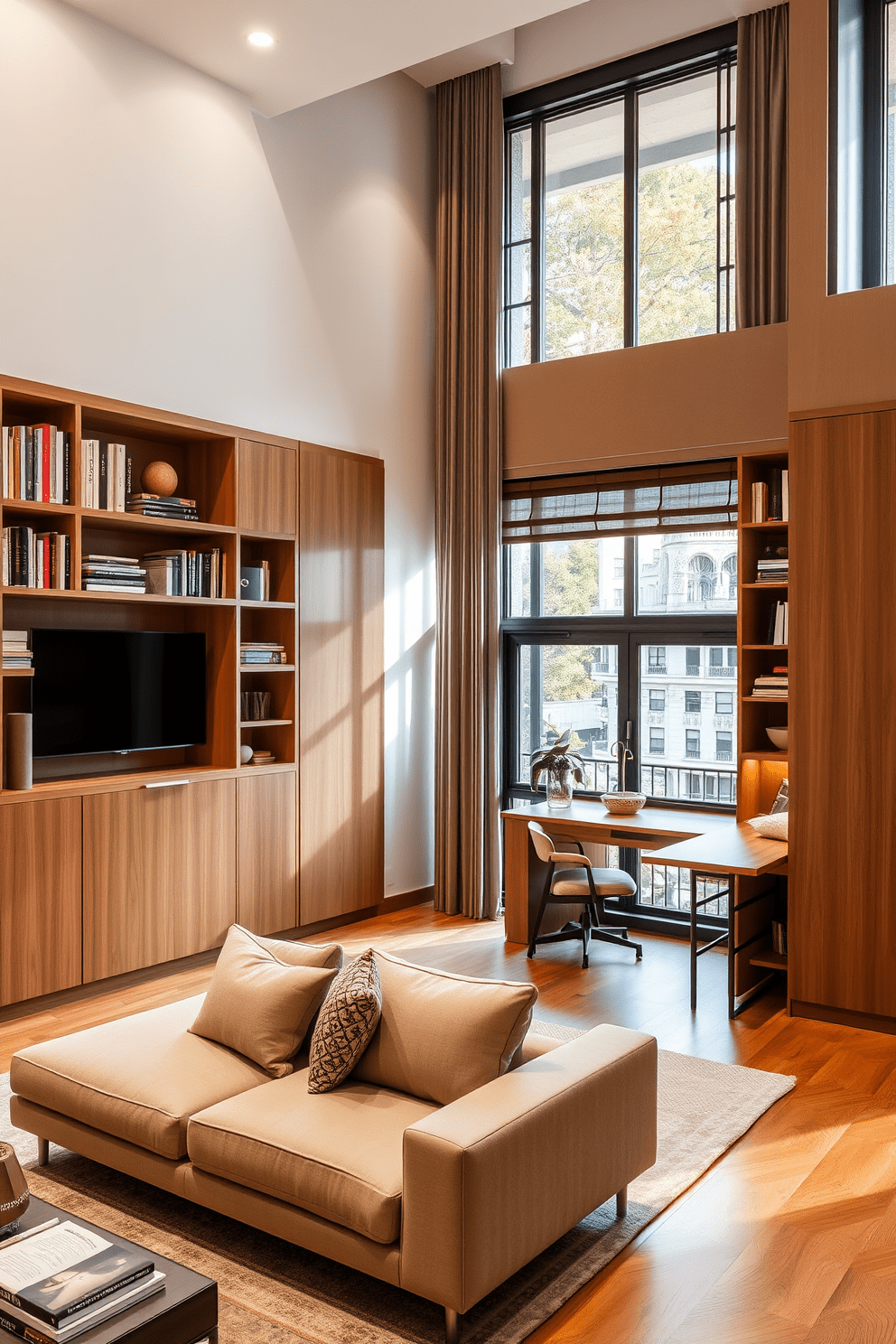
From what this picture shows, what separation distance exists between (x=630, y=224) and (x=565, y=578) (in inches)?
78.7

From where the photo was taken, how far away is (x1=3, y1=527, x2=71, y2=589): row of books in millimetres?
4281

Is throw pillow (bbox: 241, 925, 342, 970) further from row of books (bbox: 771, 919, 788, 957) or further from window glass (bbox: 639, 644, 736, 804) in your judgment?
window glass (bbox: 639, 644, 736, 804)

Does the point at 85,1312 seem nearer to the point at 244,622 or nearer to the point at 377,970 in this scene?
the point at 377,970

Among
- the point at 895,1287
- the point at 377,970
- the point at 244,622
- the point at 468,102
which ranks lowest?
the point at 895,1287

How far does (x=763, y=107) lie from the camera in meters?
5.35

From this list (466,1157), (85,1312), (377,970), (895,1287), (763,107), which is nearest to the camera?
(85,1312)

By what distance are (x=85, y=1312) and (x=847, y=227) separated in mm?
4586

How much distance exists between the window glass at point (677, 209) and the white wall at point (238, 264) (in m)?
1.39

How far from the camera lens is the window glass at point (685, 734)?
5.67m

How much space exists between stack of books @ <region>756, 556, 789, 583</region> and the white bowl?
52.0 inches

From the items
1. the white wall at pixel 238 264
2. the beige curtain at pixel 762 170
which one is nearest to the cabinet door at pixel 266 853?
the white wall at pixel 238 264

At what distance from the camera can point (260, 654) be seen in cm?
534

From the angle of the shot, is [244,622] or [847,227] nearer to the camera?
[847,227]

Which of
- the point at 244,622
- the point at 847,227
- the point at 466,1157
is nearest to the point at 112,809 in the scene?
the point at 244,622
